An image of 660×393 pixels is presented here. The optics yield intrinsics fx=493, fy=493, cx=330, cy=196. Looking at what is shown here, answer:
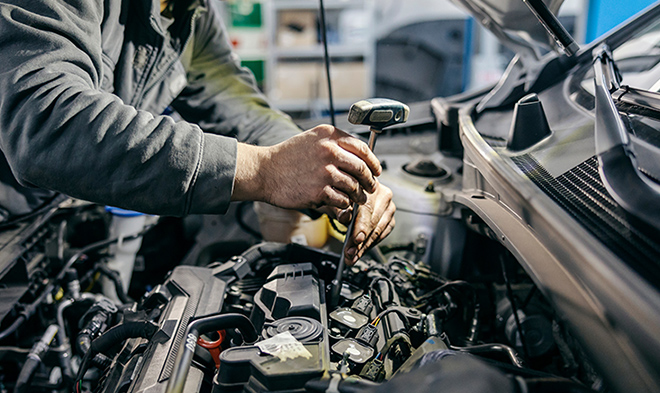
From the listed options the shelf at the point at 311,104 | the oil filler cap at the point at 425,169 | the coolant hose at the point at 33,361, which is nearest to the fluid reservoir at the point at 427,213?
the oil filler cap at the point at 425,169

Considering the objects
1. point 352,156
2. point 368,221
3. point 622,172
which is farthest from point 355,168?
point 622,172

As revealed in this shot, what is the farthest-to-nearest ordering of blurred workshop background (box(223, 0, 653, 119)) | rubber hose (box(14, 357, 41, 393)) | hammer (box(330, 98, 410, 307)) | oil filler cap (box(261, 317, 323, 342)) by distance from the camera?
blurred workshop background (box(223, 0, 653, 119)) → rubber hose (box(14, 357, 41, 393)) → hammer (box(330, 98, 410, 307)) → oil filler cap (box(261, 317, 323, 342))

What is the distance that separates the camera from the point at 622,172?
1.99ft

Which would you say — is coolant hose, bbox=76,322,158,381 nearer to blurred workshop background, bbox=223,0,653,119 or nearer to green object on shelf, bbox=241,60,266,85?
blurred workshop background, bbox=223,0,653,119

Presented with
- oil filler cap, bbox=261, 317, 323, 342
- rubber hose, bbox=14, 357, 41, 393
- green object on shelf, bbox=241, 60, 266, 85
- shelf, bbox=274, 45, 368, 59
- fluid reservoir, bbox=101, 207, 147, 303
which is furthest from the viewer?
green object on shelf, bbox=241, 60, 266, 85

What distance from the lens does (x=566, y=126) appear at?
0.92 m

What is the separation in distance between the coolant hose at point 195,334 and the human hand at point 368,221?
26 cm

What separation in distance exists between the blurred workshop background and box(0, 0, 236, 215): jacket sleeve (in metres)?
3.65

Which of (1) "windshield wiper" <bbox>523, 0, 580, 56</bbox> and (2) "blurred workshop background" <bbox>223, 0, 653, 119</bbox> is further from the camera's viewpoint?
(2) "blurred workshop background" <bbox>223, 0, 653, 119</bbox>

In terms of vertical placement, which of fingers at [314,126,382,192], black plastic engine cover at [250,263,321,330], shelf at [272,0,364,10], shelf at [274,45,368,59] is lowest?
shelf at [274,45,368,59]

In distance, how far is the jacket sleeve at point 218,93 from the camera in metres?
1.47

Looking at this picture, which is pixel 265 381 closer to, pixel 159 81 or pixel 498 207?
pixel 498 207

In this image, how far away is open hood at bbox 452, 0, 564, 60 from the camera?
3.94ft

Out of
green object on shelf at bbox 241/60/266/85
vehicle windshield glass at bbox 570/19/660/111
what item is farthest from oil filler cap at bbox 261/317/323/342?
green object on shelf at bbox 241/60/266/85
